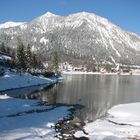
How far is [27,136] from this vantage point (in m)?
30.2

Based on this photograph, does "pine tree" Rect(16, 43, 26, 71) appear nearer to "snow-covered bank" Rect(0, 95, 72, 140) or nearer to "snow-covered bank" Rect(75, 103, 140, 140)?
"snow-covered bank" Rect(0, 95, 72, 140)

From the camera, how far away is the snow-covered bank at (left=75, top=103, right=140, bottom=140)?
31.7 metres

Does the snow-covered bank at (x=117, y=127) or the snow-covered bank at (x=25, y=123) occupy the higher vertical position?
the snow-covered bank at (x=25, y=123)

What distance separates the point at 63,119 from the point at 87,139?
11.5 m

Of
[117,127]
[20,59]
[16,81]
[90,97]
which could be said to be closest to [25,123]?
[117,127]

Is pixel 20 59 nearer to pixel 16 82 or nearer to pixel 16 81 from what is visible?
pixel 16 81

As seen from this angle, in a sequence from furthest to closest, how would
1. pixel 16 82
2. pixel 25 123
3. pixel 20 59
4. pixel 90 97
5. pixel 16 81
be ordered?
pixel 20 59 < pixel 16 81 < pixel 16 82 < pixel 90 97 < pixel 25 123

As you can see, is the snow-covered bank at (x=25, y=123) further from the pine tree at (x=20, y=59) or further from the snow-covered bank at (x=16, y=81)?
the pine tree at (x=20, y=59)

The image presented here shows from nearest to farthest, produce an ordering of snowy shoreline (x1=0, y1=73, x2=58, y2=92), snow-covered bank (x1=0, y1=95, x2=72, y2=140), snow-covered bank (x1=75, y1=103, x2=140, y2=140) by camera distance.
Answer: snow-covered bank (x1=0, y1=95, x2=72, y2=140), snow-covered bank (x1=75, y1=103, x2=140, y2=140), snowy shoreline (x1=0, y1=73, x2=58, y2=92)

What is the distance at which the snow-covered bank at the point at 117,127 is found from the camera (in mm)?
31734

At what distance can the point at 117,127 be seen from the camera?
3684 centimetres

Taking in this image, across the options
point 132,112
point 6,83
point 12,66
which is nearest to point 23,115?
point 132,112

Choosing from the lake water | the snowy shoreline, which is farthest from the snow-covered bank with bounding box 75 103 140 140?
the snowy shoreline

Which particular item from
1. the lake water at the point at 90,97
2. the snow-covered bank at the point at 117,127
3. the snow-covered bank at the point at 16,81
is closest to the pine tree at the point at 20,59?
the snow-covered bank at the point at 16,81
